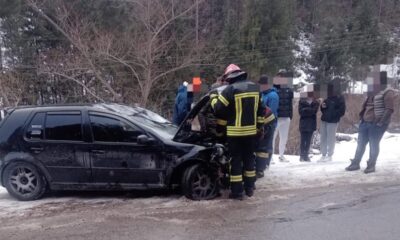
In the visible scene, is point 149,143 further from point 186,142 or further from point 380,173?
point 380,173

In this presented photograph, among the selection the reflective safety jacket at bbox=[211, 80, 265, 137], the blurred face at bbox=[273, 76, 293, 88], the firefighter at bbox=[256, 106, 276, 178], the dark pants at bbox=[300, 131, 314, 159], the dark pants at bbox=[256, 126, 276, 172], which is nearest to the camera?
the reflective safety jacket at bbox=[211, 80, 265, 137]

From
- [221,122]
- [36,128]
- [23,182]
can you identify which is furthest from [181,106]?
[23,182]

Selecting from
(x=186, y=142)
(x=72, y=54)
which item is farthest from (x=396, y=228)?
(x=72, y=54)

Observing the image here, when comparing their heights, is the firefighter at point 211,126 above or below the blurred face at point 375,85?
below

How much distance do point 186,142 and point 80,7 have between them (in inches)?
855

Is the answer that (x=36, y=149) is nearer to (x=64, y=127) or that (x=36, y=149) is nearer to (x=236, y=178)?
(x=64, y=127)

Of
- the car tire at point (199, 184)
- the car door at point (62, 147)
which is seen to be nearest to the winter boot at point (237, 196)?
the car tire at point (199, 184)

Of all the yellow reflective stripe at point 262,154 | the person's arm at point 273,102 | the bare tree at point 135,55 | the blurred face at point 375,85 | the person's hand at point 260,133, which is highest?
the bare tree at point 135,55

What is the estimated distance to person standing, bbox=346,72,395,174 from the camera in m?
7.82

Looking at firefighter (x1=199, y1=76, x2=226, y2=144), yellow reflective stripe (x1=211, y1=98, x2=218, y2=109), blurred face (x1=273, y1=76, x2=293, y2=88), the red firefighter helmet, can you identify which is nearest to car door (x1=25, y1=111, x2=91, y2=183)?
firefighter (x1=199, y1=76, x2=226, y2=144)

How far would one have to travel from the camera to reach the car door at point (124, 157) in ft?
21.7

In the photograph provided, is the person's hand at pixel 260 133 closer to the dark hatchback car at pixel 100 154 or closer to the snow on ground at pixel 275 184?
the dark hatchback car at pixel 100 154

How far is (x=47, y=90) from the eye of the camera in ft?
73.2

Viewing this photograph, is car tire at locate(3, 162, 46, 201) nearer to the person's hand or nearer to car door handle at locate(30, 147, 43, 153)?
car door handle at locate(30, 147, 43, 153)
